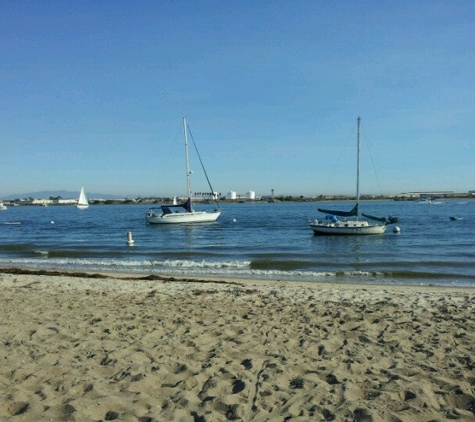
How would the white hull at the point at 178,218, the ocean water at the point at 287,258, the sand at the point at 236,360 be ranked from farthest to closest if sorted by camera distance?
the white hull at the point at 178,218
the ocean water at the point at 287,258
the sand at the point at 236,360

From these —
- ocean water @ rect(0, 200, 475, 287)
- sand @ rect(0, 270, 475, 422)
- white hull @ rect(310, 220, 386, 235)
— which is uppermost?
sand @ rect(0, 270, 475, 422)

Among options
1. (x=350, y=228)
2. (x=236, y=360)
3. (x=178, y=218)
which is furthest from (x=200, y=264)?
(x=178, y=218)

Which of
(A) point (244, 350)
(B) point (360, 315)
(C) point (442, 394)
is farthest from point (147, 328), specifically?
(C) point (442, 394)

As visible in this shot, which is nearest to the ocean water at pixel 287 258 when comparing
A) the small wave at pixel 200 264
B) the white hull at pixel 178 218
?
the small wave at pixel 200 264

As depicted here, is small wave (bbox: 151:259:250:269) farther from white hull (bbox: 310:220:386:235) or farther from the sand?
white hull (bbox: 310:220:386:235)

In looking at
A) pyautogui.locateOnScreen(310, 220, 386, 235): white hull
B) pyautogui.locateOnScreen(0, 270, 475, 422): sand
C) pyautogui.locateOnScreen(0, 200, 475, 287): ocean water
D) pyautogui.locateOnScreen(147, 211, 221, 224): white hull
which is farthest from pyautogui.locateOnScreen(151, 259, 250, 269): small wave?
pyautogui.locateOnScreen(147, 211, 221, 224): white hull

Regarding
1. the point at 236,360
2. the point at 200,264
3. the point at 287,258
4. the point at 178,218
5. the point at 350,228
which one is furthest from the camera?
the point at 178,218

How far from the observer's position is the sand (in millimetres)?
4992

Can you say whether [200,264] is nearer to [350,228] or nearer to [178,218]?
[350,228]

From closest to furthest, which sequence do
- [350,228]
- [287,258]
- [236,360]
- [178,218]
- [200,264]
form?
1. [236,360]
2. [200,264]
3. [287,258]
4. [350,228]
5. [178,218]

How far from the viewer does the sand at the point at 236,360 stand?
16.4 ft

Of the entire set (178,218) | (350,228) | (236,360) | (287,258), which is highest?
(236,360)

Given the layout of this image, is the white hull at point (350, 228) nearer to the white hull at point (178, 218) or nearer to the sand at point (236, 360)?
the white hull at point (178, 218)

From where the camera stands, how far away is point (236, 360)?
21.1ft
